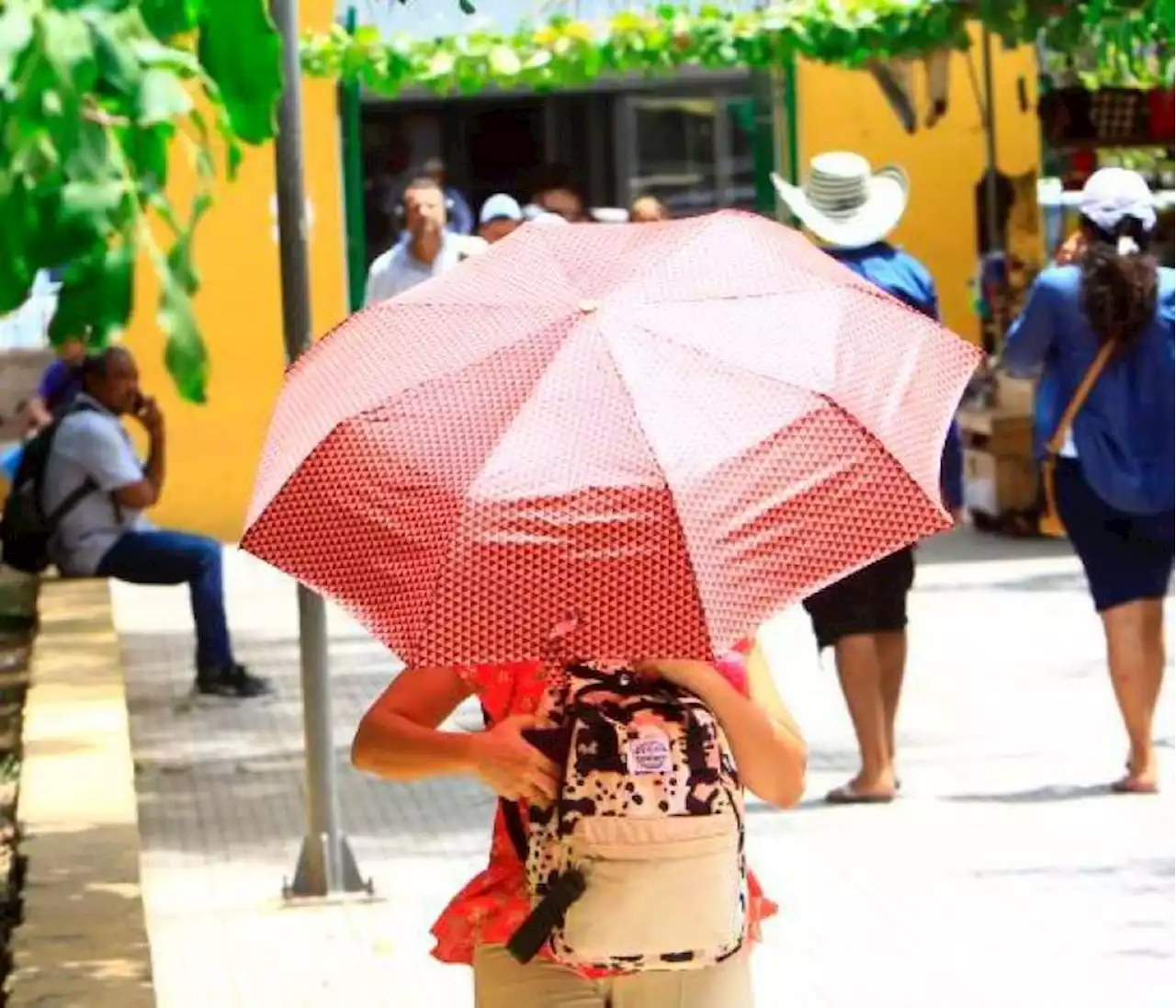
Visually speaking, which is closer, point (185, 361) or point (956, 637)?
point (185, 361)

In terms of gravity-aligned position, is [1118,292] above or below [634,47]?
above

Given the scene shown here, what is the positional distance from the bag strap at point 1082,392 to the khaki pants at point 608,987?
5140mm

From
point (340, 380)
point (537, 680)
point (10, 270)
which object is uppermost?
point (10, 270)

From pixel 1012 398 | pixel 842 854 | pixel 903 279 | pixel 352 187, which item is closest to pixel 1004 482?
pixel 1012 398

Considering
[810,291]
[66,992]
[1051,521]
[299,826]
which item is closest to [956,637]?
[1051,521]

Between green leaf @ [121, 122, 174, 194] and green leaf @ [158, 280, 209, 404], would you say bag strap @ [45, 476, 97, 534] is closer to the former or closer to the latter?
green leaf @ [121, 122, 174, 194]

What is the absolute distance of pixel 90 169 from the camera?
11.9 feet

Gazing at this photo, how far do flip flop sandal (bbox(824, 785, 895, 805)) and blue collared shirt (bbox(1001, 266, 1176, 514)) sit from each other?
115 centimetres

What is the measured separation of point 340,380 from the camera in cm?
437

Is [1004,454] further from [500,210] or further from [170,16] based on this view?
[170,16]

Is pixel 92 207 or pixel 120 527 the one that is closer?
pixel 92 207

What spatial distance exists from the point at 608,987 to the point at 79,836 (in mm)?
3467

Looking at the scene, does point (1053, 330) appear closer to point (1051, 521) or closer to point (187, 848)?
point (1051, 521)

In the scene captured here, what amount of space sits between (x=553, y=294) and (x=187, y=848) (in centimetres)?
527
